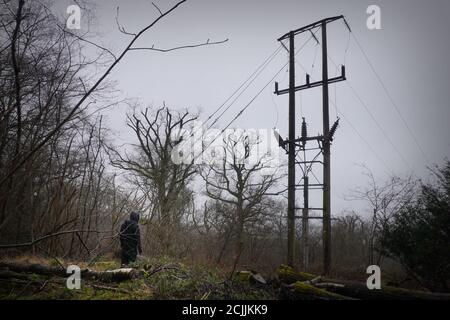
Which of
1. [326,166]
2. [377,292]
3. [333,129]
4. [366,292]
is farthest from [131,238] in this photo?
[333,129]

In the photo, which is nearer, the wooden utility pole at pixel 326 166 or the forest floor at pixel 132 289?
the forest floor at pixel 132 289

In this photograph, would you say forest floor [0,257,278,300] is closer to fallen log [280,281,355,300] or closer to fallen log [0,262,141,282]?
fallen log [0,262,141,282]

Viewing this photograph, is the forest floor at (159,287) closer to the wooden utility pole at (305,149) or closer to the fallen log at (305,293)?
the fallen log at (305,293)

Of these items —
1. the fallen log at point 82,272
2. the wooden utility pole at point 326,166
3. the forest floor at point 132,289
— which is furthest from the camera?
the wooden utility pole at point 326,166

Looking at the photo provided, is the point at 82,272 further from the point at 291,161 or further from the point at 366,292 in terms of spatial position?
the point at 291,161

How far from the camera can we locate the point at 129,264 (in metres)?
8.16

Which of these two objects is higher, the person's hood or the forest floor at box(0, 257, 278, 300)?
the person's hood

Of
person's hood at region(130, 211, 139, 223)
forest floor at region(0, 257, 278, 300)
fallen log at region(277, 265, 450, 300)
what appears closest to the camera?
forest floor at region(0, 257, 278, 300)

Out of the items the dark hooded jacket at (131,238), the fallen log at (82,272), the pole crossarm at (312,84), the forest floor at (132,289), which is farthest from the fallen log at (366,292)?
the pole crossarm at (312,84)

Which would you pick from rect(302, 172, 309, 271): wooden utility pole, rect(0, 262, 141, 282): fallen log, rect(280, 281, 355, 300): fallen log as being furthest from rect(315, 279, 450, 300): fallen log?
rect(0, 262, 141, 282): fallen log

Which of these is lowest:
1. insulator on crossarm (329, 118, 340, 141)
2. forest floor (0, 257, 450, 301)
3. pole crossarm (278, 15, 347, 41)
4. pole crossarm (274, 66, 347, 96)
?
forest floor (0, 257, 450, 301)

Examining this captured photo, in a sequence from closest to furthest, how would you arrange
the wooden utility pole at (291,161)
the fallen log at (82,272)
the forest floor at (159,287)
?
the forest floor at (159,287)
the fallen log at (82,272)
the wooden utility pole at (291,161)
